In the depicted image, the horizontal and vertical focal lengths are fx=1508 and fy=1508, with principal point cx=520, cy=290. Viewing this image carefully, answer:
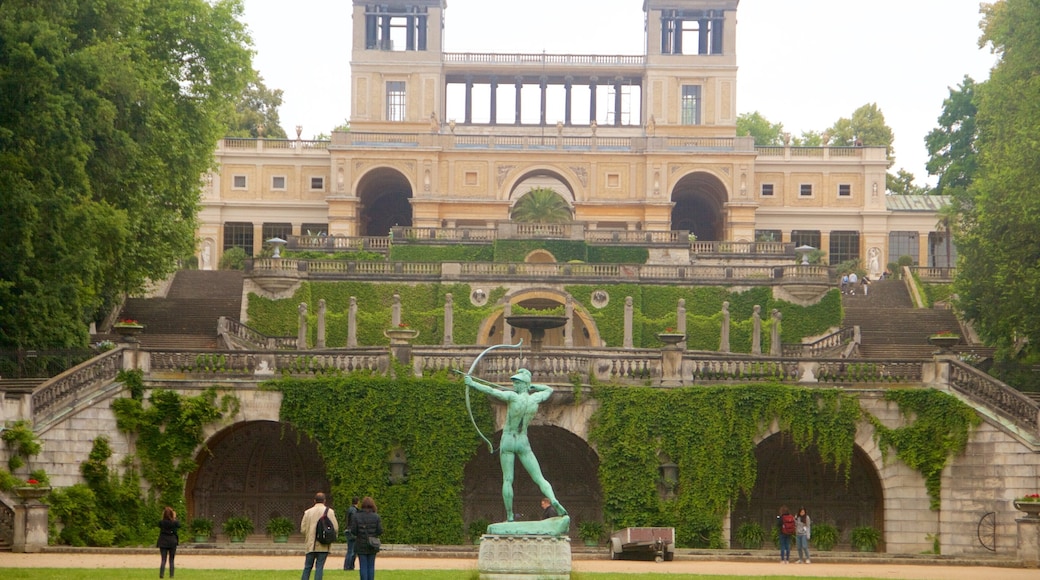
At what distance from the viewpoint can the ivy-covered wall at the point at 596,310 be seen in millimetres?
46719

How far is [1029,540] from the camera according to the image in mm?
28094

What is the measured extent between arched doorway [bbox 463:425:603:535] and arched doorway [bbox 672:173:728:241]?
3811cm

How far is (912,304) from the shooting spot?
5156cm

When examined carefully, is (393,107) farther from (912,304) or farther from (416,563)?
(416,563)

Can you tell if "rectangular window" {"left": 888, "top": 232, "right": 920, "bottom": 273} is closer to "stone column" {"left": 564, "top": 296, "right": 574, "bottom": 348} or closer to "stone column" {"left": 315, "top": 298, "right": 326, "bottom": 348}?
"stone column" {"left": 564, "top": 296, "right": 574, "bottom": 348}

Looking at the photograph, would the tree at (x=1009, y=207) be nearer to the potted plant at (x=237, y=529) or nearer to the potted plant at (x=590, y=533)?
the potted plant at (x=590, y=533)

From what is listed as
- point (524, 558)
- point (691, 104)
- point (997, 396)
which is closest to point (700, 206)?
point (691, 104)

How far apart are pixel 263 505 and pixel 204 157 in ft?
60.1

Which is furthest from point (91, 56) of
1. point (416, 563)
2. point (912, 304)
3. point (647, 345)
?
point (912, 304)

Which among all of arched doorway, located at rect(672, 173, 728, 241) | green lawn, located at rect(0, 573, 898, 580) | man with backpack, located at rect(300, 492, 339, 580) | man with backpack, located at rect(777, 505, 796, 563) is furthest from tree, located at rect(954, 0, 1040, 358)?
arched doorway, located at rect(672, 173, 728, 241)

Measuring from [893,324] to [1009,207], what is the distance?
9145mm

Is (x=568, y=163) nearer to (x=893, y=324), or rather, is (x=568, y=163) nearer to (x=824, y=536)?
(x=893, y=324)

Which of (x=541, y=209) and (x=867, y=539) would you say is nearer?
(x=867, y=539)

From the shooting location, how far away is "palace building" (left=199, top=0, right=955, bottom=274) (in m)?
68.3
